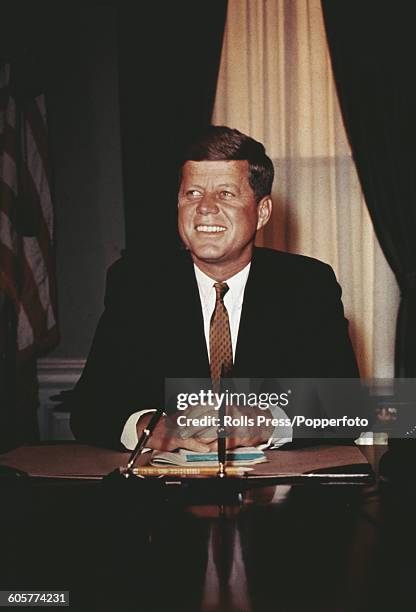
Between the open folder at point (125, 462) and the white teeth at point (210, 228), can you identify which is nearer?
the open folder at point (125, 462)

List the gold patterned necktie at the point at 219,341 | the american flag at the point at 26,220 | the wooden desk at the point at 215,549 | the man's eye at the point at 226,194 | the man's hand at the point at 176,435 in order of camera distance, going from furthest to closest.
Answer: the american flag at the point at 26,220 → the man's eye at the point at 226,194 → the gold patterned necktie at the point at 219,341 → the man's hand at the point at 176,435 → the wooden desk at the point at 215,549

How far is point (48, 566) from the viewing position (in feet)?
3.44

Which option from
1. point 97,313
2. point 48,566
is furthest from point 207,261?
point 97,313

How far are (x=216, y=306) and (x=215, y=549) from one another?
4.07 ft

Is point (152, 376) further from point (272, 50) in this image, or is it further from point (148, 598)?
point (272, 50)

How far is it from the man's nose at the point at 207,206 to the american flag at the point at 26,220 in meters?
1.62

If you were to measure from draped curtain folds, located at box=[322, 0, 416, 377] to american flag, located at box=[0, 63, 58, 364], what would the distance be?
1615 mm

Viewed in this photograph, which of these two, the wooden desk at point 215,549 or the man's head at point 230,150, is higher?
the man's head at point 230,150

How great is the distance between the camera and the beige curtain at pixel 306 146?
3920 millimetres

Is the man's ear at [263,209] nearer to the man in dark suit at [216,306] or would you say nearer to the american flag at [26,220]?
the man in dark suit at [216,306]

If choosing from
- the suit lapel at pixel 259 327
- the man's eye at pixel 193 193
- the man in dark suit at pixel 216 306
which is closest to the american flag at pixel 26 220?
the man in dark suit at pixel 216 306

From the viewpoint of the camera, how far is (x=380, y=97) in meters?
3.93

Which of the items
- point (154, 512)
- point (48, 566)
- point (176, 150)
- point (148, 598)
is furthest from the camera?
point (176, 150)

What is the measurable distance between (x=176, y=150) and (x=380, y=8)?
131 centimetres
